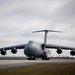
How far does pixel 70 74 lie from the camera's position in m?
12.2

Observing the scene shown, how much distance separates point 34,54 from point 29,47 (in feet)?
8.02

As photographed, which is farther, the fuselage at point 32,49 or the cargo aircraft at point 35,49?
the cargo aircraft at point 35,49

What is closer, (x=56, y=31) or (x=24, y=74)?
(x=24, y=74)

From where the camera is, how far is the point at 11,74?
11.9 metres

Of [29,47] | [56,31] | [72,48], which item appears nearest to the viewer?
[29,47]

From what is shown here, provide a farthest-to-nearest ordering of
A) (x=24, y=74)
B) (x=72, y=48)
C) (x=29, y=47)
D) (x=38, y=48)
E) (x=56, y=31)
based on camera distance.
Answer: (x=56, y=31) → (x=72, y=48) → (x=38, y=48) → (x=29, y=47) → (x=24, y=74)

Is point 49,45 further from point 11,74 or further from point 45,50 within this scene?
point 11,74

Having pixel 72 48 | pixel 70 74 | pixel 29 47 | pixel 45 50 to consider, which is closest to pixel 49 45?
pixel 45 50

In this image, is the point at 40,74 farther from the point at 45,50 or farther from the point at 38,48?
the point at 45,50

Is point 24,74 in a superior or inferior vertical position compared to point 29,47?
superior

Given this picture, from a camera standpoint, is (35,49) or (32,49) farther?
(35,49)

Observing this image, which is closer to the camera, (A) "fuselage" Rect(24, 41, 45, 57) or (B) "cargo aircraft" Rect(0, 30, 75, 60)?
(A) "fuselage" Rect(24, 41, 45, 57)

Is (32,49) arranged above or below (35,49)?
above

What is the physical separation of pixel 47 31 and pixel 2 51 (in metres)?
15.3
